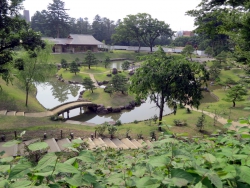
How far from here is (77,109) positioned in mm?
17594

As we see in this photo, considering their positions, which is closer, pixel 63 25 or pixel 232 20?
pixel 232 20

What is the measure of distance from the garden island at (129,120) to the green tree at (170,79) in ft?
0.17

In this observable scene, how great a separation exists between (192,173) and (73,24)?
56784 mm

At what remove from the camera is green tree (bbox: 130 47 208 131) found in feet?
33.6

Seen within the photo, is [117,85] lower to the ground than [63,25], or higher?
lower

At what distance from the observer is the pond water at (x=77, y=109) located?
15811mm

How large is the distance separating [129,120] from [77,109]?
16.6 ft

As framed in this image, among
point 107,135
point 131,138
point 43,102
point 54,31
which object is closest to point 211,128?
point 131,138

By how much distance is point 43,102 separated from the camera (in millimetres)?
18500

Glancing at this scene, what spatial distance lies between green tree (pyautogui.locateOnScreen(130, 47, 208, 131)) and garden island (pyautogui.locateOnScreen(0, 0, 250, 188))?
0.17ft

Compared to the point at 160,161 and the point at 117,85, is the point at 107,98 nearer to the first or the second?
the point at 117,85

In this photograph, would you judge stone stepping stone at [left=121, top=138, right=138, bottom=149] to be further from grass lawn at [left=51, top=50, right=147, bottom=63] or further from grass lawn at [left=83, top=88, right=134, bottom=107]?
grass lawn at [left=51, top=50, right=147, bottom=63]

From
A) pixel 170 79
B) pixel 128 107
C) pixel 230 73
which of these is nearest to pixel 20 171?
pixel 170 79

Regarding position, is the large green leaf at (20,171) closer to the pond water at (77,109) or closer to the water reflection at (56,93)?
the pond water at (77,109)
